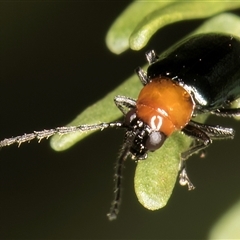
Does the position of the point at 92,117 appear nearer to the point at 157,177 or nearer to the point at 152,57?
the point at 157,177

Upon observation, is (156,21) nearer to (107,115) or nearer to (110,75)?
(107,115)

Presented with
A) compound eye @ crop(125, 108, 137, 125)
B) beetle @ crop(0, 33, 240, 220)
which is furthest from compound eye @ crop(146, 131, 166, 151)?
compound eye @ crop(125, 108, 137, 125)

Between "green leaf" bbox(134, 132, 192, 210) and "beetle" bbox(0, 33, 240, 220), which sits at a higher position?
"beetle" bbox(0, 33, 240, 220)

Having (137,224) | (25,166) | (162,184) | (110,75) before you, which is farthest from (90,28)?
(162,184)

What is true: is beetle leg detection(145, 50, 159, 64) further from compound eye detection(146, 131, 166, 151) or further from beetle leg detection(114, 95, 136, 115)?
compound eye detection(146, 131, 166, 151)

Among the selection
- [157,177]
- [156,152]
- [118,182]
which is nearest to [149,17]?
[156,152]

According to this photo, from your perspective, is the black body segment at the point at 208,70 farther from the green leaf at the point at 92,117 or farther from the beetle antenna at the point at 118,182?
the beetle antenna at the point at 118,182

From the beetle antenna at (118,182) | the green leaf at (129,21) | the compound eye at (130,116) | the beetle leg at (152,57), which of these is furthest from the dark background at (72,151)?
the green leaf at (129,21)
